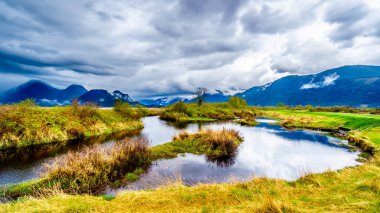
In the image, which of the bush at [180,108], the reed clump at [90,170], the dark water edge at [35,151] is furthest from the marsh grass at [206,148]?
the bush at [180,108]

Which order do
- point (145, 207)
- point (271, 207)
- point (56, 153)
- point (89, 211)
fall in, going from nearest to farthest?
point (271, 207)
point (89, 211)
point (145, 207)
point (56, 153)

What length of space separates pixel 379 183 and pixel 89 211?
1400cm

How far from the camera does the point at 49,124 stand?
36.0m

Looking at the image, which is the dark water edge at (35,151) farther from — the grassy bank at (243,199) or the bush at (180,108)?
the bush at (180,108)

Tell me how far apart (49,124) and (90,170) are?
2450 cm

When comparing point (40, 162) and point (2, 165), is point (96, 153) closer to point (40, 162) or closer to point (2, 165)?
point (40, 162)

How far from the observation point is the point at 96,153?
18516mm

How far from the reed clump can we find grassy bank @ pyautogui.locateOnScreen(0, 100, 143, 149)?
1667 cm

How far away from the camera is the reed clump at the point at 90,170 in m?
15.5

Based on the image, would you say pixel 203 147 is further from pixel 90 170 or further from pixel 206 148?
pixel 90 170

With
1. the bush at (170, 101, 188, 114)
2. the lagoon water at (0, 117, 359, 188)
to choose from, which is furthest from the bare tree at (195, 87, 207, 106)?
the lagoon water at (0, 117, 359, 188)

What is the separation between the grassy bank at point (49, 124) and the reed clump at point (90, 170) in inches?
656

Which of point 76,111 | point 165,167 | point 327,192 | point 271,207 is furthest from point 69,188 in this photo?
point 76,111

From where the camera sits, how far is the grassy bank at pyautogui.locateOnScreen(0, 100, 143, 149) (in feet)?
98.6
